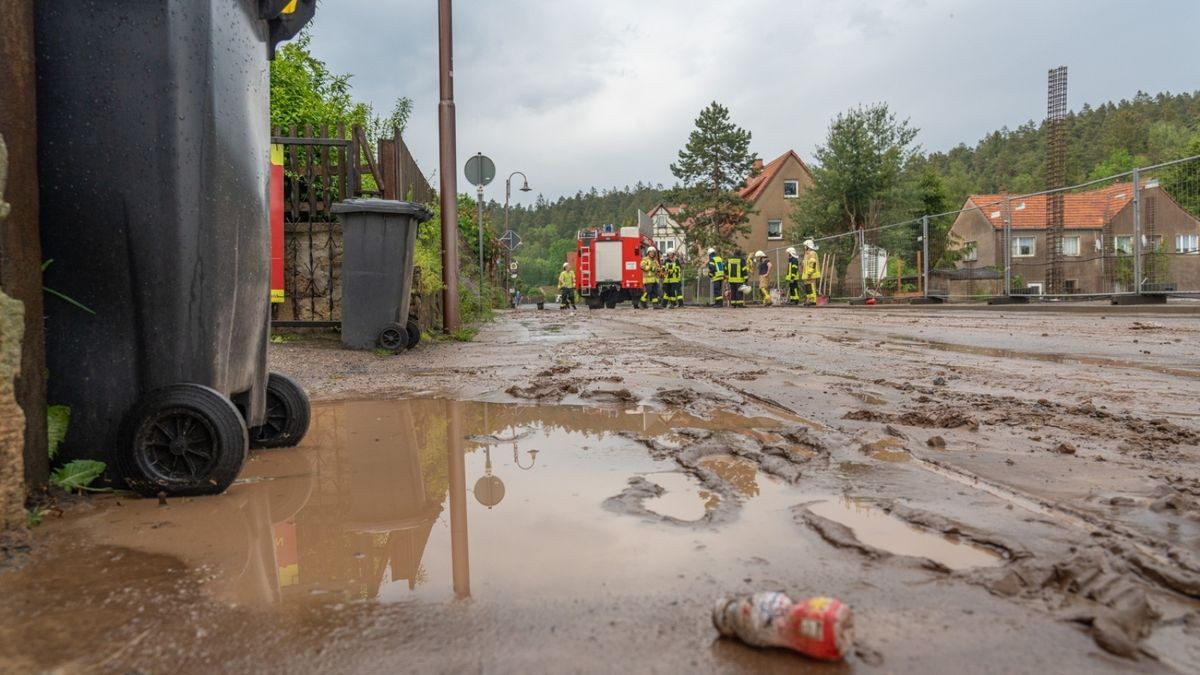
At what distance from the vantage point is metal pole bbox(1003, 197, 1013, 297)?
687 inches

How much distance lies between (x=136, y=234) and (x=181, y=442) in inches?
24.2

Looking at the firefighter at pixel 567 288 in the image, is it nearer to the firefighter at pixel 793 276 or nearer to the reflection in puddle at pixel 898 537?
the firefighter at pixel 793 276

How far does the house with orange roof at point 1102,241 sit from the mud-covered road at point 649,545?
10220mm

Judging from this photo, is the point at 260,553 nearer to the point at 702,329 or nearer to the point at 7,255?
the point at 7,255

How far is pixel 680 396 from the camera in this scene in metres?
4.27

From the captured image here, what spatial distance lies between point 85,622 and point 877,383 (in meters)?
4.12

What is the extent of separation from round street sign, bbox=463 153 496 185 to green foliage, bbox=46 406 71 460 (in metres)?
11.8

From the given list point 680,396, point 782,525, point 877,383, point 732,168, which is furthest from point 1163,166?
point 732,168

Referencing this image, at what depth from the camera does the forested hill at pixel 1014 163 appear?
7169 cm

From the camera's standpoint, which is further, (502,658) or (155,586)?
(155,586)

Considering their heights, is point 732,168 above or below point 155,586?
above

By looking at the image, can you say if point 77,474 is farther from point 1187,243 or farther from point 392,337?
point 1187,243

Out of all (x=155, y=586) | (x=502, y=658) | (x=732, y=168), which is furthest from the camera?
(x=732, y=168)

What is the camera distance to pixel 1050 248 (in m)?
16.5
